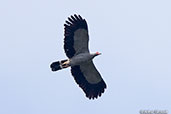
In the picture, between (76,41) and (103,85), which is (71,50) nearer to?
(76,41)

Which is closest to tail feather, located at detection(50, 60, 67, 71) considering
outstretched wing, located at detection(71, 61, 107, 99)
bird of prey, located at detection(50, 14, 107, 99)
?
bird of prey, located at detection(50, 14, 107, 99)

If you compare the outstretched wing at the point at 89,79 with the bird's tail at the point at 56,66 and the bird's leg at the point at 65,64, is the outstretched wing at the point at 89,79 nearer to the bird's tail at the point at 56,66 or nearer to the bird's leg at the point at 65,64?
the bird's leg at the point at 65,64

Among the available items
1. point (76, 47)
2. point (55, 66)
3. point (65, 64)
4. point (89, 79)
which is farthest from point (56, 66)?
point (89, 79)

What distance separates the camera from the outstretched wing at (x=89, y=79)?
54281 millimetres

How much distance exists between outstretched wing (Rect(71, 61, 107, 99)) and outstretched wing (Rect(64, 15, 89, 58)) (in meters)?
1.49

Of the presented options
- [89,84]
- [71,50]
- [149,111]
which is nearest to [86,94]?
[89,84]

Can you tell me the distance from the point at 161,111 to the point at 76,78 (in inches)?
408

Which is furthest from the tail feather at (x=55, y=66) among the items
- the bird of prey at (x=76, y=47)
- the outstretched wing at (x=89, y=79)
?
the outstretched wing at (x=89, y=79)

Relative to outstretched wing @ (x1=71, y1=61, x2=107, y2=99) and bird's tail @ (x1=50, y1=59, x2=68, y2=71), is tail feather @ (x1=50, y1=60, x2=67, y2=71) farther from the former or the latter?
outstretched wing @ (x1=71, y1=61, x2=107, y2=99)

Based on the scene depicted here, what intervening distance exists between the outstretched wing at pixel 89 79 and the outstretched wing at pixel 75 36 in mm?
1486

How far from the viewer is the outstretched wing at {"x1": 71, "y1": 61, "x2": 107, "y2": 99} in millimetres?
54281

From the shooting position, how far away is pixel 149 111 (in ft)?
203

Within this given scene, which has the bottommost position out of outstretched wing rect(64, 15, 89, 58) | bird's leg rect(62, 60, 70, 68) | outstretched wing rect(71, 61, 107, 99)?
outstretched wing rect(71, 61, 107, 99)

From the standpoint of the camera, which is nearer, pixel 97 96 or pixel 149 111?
pixel 97 96
